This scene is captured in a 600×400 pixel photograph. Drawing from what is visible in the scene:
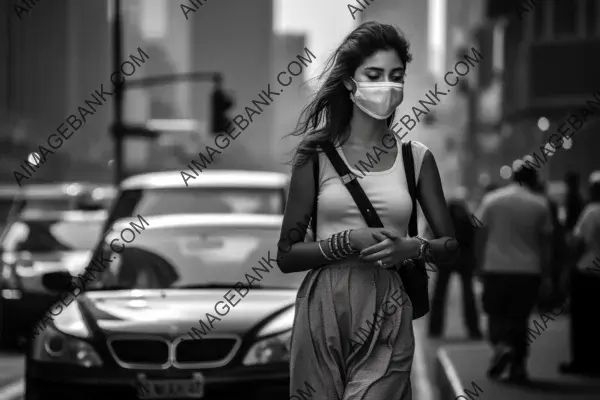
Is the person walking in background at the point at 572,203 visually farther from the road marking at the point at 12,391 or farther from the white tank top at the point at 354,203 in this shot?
the white tank top at the point at 354,203

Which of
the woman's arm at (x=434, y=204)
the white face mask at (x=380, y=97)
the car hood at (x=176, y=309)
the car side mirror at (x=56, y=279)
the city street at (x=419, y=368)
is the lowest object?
the city street at (x=419, y=368)

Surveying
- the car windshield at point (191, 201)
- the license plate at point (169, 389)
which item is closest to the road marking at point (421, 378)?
the car windshield at point (191, 201)

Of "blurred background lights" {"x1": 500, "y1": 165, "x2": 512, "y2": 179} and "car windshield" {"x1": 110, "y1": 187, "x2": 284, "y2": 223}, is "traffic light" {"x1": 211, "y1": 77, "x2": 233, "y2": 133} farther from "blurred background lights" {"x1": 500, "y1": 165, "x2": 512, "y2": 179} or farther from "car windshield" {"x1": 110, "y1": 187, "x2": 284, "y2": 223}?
"blurred background lights" {"x1": 500, "y1": 165, "x2": 512, "y2": 179}

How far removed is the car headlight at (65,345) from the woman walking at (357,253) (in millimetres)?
2892

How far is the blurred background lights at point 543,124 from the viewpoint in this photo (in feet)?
189

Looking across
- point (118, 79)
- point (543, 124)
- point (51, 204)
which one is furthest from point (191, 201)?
point (543, 124)

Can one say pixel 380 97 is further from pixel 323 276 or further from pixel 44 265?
pixel 44 265

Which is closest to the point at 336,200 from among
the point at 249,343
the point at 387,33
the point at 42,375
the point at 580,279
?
the point at 387,33

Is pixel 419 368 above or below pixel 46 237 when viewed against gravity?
below

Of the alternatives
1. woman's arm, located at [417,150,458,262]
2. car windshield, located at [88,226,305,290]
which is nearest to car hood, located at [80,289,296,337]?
car windshield, located at [88,226,305,290]

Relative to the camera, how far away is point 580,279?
33.2 feet

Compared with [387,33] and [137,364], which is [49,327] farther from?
[387,33]

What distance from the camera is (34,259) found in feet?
46.3

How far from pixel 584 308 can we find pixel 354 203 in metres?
6.51
